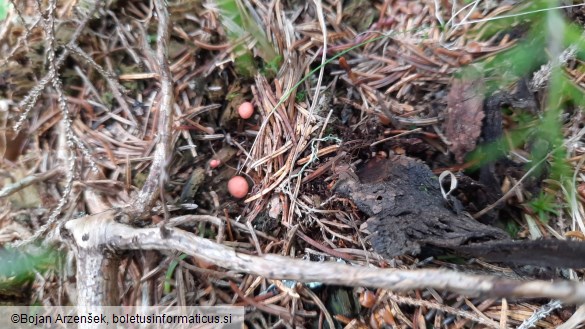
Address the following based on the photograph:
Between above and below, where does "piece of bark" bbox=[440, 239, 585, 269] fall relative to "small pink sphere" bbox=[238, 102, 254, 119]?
below

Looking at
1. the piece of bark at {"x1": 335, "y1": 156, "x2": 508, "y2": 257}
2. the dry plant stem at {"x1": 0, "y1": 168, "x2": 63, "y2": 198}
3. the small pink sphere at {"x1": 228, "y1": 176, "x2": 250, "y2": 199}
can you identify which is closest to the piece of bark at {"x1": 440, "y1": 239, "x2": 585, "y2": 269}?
the piece of bark at {"x1": 335, "y1": 156, "x2": 508, "y2": 257}

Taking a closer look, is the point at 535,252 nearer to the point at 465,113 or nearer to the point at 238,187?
the point at 465,113

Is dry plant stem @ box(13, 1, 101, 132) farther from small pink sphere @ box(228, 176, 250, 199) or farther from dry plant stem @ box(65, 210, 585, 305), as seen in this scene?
small pink sphere @ box(228, 176, 250, 199)

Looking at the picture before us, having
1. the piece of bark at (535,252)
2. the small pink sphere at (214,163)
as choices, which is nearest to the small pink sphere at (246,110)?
the small pink sphere at (214,163)

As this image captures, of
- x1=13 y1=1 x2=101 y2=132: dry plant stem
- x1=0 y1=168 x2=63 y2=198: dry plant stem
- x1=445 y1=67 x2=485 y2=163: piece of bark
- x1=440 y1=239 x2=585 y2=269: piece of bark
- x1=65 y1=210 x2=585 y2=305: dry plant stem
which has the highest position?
x1=13 y1=1 x2=101 y2=132: dry plant stem

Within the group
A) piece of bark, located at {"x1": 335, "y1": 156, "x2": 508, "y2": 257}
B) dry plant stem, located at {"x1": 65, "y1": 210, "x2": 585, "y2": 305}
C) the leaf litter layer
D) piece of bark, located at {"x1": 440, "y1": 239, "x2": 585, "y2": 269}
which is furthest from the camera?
the leaf litter layer

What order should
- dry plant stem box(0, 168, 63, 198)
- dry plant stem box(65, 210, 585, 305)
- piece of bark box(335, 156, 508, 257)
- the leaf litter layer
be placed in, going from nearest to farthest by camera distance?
dry plant stem box(65, 210, 585, 305) < piece of bark box(335, 156, 508, 257) < the leaf litter layer < dry plant stem box(0, 168, 63, 198)

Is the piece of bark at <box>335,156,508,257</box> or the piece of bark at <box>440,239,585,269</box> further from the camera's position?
the piece of bark at <box>335,156,508,257</box>

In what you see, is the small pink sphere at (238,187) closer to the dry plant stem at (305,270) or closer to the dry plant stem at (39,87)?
the dry plant stem at (305,270)
